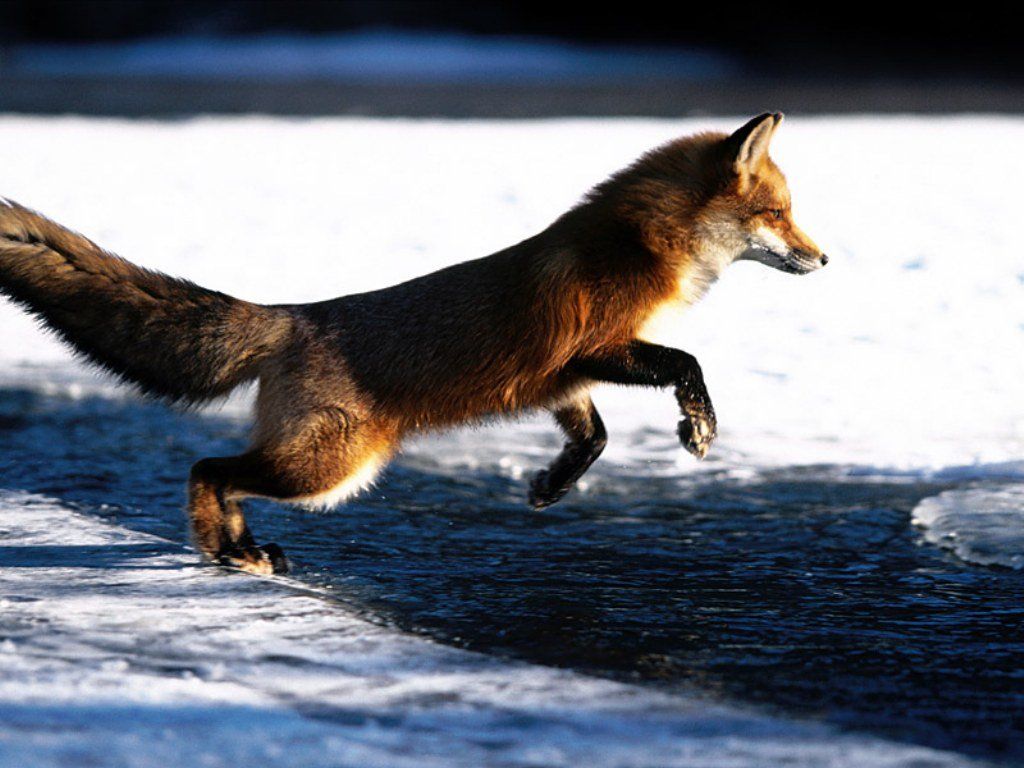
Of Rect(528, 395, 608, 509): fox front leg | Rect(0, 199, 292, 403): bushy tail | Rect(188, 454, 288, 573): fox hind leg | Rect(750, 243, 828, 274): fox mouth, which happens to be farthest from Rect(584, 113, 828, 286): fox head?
Rect(188, 454, 288, 573): fox hind leg

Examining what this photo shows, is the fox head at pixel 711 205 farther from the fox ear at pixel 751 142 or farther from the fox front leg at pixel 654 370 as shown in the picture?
the fox front leg at pixel 654 370

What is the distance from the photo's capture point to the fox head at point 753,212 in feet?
15.7

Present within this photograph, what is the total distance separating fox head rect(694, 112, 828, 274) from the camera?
479cm

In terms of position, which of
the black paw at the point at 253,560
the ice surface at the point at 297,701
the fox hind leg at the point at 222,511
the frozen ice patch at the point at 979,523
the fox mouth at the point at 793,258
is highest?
the fox mouth at the point at 793,258

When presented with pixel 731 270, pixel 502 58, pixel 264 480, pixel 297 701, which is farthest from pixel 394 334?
pixel 502 58

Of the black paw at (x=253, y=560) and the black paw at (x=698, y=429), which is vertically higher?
the black paw at (x=698, y=429)

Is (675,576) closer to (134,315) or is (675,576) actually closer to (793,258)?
(793,258)

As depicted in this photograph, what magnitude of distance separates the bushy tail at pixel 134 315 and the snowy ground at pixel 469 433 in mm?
643

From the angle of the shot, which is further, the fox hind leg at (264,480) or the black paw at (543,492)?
the black paw at (543,492)

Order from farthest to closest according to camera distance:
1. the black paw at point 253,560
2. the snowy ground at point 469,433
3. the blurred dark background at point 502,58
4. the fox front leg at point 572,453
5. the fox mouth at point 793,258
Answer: the blurred dark background at point 502,58 < the fox front leg at point 572,453 < the fox mouth at point 793,258 < the black paw at point 253,560 < the snowy ground at point 469,433

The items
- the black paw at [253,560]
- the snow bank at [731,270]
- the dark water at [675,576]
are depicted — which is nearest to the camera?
the dark water at [675,576]

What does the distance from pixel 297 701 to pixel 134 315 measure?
5.78 feet

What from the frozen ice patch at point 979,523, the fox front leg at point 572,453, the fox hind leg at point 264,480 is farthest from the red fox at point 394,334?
the frozen ice patch at point 979,523

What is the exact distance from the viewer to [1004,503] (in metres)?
5.20
